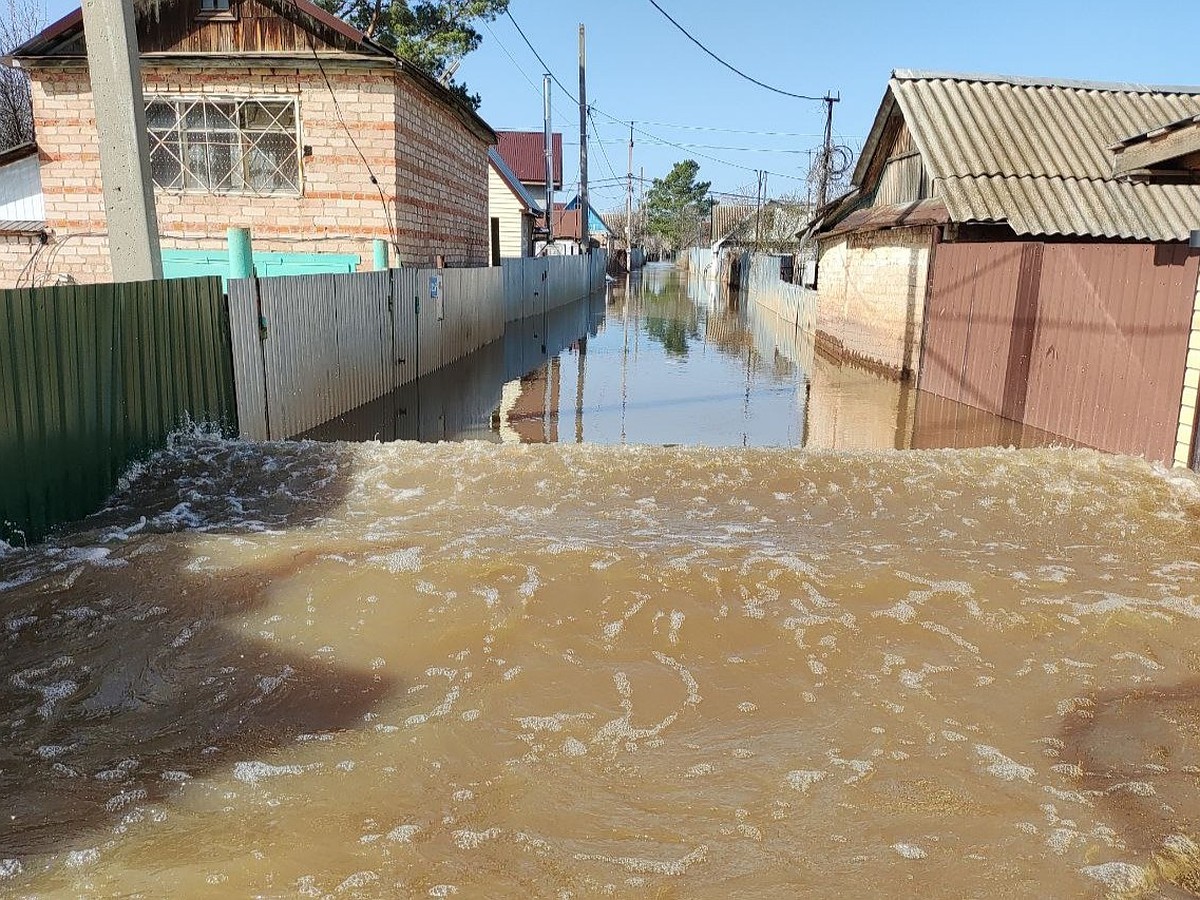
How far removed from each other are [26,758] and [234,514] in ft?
10.2

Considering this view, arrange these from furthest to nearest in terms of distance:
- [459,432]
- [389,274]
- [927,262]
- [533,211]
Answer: [533,211] < [927,262] < [389,274] < [459,432]

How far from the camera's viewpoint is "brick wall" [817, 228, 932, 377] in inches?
558

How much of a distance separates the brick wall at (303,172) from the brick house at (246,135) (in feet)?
0.06

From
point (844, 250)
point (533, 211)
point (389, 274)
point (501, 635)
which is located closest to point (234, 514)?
point (501, 635)

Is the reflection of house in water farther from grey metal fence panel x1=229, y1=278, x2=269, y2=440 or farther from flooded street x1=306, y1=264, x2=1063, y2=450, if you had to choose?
grey metal fence panel x1=229, y1=278, x2=269, y2=440

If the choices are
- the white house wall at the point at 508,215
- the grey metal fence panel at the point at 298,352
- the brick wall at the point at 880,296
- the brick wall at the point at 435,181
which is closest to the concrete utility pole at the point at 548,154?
the white house wall at the point at 508,215

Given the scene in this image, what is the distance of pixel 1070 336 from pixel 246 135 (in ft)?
41.8

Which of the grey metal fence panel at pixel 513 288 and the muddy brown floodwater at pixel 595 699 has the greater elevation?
the grey metal fence panel at pixel 513 288

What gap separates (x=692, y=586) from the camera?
490 centimetres

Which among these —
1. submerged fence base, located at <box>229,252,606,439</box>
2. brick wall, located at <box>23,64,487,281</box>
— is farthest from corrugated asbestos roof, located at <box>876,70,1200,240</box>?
brick wall, located at <box>23,64,487,281</box>

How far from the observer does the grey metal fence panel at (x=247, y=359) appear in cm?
816

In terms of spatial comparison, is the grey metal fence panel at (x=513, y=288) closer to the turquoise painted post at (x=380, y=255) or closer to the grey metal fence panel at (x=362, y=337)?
the turquoise painted post at (x=380, y=255)

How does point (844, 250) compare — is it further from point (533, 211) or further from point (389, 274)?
point (533, 211)

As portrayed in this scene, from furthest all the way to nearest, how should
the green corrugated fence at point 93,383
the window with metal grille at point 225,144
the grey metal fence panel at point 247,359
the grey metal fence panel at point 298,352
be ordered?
the window with metal grille at point 225,144, the grey metal fence panel at point 298,352, the grey metal fence panel at point 247,359, the green corrugated fence at point 93,383
